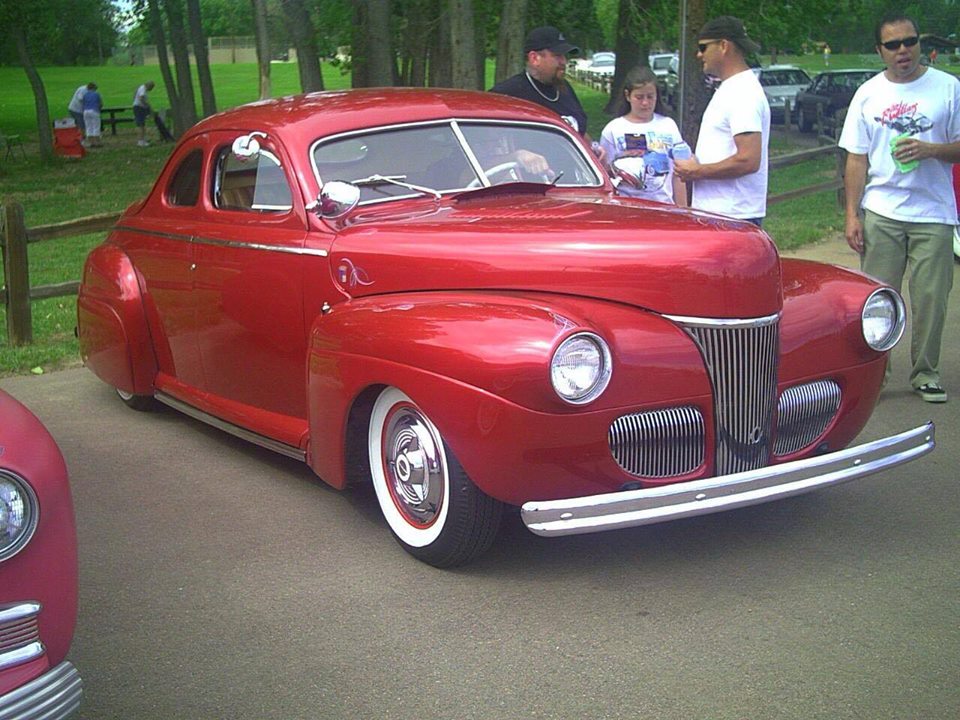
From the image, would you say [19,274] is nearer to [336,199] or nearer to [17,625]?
[336,199]

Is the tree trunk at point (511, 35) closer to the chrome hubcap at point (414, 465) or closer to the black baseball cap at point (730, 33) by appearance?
the black baseball cap at point (730, 33)

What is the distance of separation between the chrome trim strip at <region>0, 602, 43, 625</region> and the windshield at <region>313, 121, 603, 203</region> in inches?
110

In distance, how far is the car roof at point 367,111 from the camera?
18.1ft

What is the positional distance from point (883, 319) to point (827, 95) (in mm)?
28093

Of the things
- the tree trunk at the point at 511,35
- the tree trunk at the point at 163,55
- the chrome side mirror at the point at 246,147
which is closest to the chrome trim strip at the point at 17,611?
the chrome side mirror at the point at 246,147

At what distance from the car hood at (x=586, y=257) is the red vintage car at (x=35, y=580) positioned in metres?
1.88

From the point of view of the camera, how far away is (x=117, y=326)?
647 cm

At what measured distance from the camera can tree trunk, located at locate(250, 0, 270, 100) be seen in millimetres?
18828

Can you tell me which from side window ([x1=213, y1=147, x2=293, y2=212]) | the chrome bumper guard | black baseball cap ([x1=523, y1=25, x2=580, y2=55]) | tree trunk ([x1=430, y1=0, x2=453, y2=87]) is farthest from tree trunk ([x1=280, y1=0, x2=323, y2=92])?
the chrome bumper guard

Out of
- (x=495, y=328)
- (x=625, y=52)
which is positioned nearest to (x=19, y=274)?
(x=495, y=328)

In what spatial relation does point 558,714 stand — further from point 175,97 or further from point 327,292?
point 175,97

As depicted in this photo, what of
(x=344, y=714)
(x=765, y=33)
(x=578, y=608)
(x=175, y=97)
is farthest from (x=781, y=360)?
(x=765, y=33)

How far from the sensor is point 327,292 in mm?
5016

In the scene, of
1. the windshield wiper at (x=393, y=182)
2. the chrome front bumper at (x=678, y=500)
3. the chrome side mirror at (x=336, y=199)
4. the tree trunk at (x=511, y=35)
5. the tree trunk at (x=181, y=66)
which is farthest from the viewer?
the tree trunk at (x=181, y=66)
